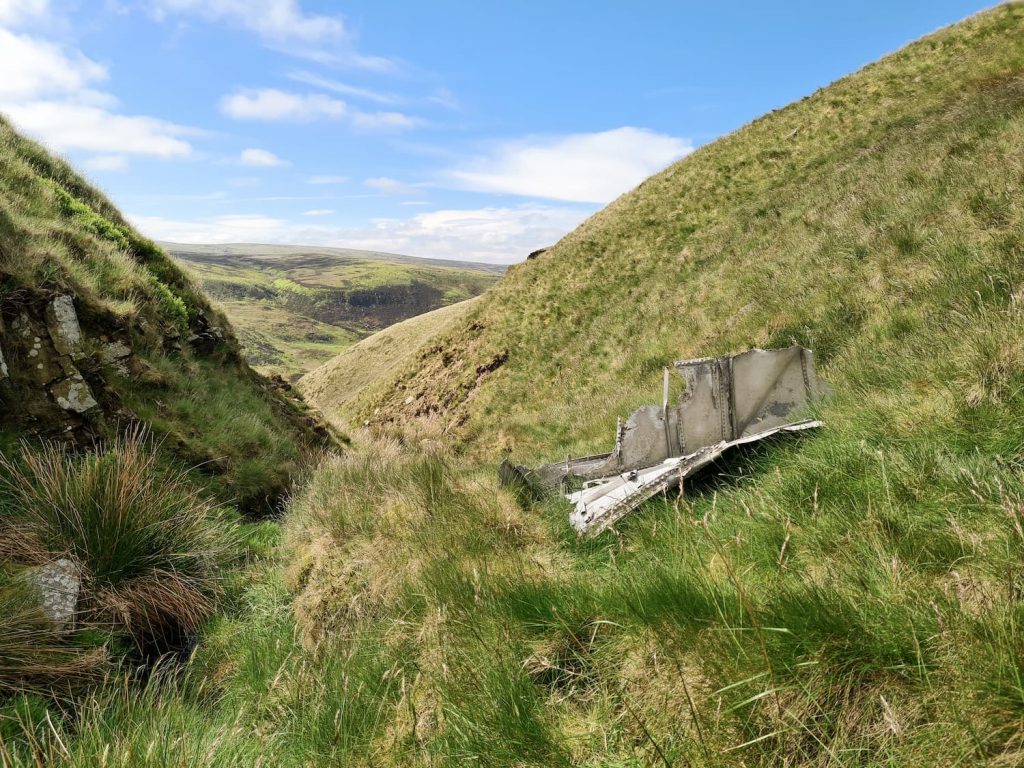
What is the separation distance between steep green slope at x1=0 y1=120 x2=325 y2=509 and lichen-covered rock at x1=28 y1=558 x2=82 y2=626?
8.07ft

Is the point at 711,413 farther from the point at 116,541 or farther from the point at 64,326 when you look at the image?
the point at 64,326

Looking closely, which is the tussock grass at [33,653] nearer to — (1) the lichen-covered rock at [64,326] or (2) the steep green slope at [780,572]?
(2) the steep green slope at [780,572]

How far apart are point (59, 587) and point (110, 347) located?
5.23 metres

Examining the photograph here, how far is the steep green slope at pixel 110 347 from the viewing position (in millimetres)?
6199

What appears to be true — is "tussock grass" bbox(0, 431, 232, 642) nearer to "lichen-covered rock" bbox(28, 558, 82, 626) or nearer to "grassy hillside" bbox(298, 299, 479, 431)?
"lichen-covered rock" bbox(28, 558, 82, 626)

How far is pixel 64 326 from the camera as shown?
675cm

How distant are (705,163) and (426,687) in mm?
29537

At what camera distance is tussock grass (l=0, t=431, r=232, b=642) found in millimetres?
4078

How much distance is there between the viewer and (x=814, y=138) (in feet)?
74.3

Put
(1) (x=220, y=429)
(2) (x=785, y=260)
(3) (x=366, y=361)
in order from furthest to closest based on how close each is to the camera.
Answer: (3) (x=366, y=361), (2) (x=785, y=260), (1) (x=220, y=429)

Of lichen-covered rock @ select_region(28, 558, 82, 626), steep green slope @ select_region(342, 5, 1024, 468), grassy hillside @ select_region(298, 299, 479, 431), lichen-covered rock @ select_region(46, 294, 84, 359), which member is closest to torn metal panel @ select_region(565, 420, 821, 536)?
steep green slope @ select_region(342, 5, 1024, 468)

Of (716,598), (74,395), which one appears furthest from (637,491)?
(74,395)

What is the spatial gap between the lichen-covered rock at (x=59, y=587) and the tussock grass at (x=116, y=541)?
3.6 inches

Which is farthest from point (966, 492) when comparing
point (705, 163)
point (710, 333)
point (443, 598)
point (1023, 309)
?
point (705, 163)
